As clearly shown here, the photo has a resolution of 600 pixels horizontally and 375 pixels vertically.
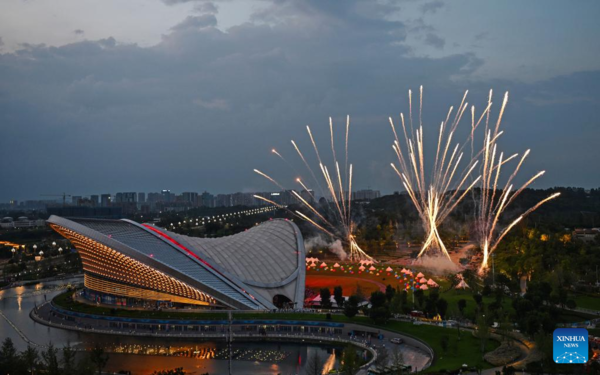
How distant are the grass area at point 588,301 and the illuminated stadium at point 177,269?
2374 centimetres

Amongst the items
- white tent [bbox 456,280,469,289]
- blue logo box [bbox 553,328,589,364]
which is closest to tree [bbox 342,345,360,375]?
blue logo box [bbox 553,328,589,364]

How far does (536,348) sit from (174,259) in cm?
2912

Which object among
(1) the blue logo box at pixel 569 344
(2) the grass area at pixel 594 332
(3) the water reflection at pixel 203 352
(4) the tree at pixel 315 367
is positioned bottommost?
(3) the water reflection at pixel 203 352

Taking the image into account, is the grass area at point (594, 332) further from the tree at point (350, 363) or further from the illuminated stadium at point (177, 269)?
the illuminated stadium at point (177, 269)

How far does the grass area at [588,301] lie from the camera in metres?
47.0

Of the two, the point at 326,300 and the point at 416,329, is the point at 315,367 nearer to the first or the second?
the point at 416,329

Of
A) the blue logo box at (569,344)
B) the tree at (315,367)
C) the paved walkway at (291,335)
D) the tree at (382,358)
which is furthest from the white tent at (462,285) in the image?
the blue logo box at (569,344)

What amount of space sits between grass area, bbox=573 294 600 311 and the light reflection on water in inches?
907

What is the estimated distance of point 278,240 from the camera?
59.1 m

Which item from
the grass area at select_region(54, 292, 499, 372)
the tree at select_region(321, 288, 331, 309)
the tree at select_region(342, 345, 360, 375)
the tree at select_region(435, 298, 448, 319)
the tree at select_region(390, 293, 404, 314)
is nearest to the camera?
the tree at select_region(342, 345, 360, 375)

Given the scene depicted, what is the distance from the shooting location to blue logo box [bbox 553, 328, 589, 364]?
19.9 m

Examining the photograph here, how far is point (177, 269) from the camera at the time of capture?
4703cm

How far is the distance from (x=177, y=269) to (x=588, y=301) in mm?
35075

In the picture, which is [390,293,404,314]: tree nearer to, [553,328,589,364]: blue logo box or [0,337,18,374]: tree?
[553,328,589,364]: blue logo box
